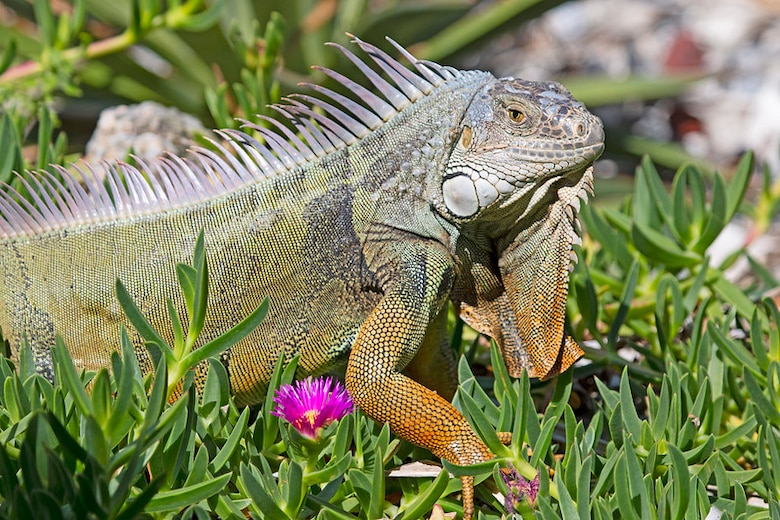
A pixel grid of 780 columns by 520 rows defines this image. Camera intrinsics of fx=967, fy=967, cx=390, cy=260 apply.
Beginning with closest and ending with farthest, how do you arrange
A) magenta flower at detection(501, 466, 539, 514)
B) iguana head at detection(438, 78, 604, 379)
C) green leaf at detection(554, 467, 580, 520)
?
green leaf at detection(554, 467, 580, 520) → magenta flower at detection(501, 466, 539, 514) → iguana head at detection(438, 78, 604, 379)

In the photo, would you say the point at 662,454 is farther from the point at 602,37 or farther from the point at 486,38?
the point at 602,37

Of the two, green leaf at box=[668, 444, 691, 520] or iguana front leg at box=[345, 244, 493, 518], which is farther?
iguana front leg at box=[345, 244, 493, 518]

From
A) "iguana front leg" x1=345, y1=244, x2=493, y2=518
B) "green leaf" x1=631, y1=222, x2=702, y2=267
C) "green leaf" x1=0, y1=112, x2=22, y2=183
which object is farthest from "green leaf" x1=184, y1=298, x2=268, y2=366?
"green leaf" x1=631, y1=222, x2=702, y2=267

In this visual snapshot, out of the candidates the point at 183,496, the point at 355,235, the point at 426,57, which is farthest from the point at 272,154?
the point at 426,57

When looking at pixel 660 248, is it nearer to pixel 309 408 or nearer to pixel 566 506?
pixel 566 506

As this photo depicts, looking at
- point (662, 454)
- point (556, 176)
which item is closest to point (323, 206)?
point (556, 176)

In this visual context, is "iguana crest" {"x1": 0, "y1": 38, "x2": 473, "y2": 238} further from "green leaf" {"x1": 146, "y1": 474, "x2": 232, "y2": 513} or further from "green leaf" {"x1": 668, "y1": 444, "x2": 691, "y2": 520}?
"green leaf" {"x1": 668, "y1": 444, "x2": 691, "y2": 520}

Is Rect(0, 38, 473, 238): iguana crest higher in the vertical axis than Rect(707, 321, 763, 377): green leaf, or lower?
higher

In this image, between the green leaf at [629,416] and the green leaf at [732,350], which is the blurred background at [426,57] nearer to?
the green leaf at [732,350]
